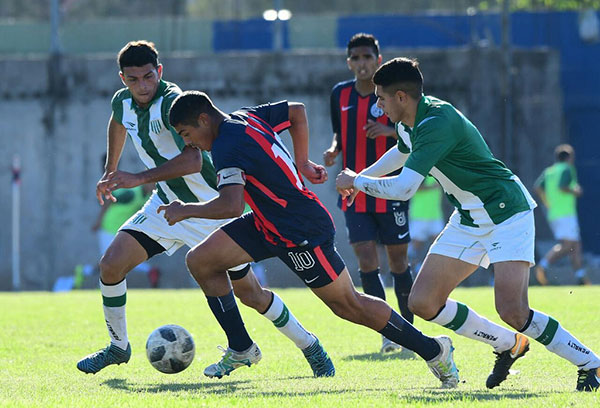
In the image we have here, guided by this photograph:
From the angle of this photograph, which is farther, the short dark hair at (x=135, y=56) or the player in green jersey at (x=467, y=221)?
the short dark hair at (x=135, y=56)

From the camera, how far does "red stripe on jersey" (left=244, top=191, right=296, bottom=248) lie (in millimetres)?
6824

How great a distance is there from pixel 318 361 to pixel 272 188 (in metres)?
1.40

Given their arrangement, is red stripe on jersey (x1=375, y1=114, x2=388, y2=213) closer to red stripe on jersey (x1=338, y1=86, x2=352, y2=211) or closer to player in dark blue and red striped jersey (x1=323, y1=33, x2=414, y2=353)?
player in dark blue and red striped jersey (x1=323, y1=33, x2=414, y2=353)

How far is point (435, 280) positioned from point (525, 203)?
72 centimetres

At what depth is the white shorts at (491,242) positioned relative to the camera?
21.5 feet

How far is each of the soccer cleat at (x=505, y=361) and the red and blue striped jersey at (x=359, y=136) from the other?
8.95 feet

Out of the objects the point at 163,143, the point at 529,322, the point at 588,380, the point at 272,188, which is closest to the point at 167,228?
the point at 163,143

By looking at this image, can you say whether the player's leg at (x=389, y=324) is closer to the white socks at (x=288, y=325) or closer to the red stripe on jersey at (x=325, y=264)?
the red stripe on jersey at (x=325, y=264)

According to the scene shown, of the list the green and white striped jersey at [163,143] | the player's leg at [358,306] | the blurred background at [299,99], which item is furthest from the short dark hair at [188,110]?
the blurred background at [299,99]

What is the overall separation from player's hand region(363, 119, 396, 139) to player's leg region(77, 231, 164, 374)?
212 cm

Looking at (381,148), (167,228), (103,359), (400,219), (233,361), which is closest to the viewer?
(233,361)

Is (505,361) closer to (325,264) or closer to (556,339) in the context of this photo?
(556,339)

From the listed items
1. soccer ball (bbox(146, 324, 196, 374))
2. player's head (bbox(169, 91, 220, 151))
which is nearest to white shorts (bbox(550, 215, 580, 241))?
soccer ball (bbox(146, 324, 196, 374))

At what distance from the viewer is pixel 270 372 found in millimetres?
7699
